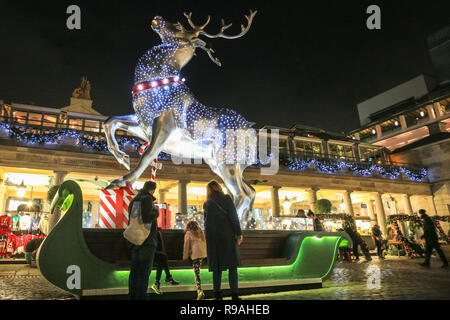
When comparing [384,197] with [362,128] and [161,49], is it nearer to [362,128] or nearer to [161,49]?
[362,128]

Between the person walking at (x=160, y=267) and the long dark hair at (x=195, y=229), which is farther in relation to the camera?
the long dark hair at (x=195, y=229)

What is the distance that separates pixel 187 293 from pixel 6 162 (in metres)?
15.5

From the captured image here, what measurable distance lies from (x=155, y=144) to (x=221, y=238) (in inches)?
64.8

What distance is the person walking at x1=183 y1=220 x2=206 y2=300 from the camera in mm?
4464

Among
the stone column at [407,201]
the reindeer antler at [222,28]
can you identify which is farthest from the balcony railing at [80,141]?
the reindeer antler at [222,28]

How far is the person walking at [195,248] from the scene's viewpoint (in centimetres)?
446

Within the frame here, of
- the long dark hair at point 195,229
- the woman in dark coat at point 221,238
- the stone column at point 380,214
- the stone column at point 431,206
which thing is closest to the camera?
the woman in dark coat at point 221,238

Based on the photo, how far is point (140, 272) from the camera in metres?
3.48

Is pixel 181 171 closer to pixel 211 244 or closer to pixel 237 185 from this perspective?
pixel 237 185

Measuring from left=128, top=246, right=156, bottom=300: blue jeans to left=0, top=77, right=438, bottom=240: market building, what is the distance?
2136 millimetres

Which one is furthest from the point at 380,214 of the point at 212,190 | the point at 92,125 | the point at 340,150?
the point at 212,190

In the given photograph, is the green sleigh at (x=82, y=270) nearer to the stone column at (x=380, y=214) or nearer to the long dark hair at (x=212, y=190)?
the long dark hair at (x=212, y=190)

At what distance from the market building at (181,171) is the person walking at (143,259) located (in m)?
2.13

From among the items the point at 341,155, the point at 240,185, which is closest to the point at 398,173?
the point at 341,155
